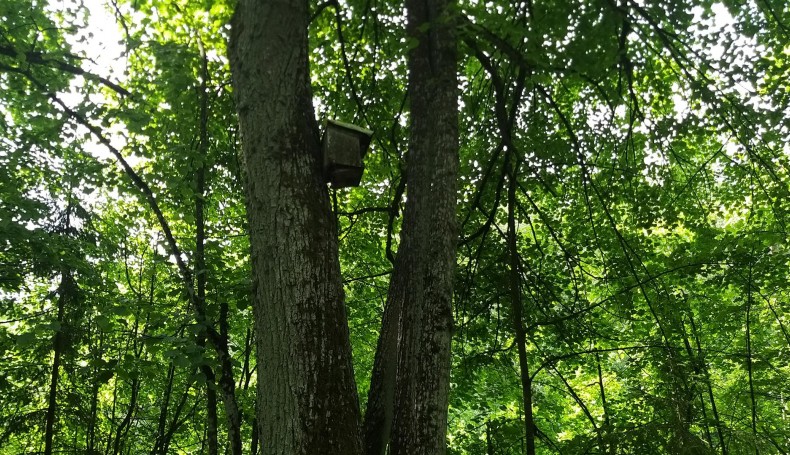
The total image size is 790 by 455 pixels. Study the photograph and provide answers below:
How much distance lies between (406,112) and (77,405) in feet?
17.4

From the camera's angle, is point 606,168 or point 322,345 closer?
point 322,345

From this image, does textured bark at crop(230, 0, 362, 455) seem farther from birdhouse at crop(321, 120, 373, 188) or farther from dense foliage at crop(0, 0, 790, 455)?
dense foliage at crop(0, 0, 790, 455)

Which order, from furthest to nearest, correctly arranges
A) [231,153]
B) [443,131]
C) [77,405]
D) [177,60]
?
1. [77,405]
2. [231,153]
3. [177,60]
4. [443,131]

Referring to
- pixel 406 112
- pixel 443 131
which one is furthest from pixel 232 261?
pixel 443 131

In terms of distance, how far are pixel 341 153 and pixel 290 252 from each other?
0.44 meters

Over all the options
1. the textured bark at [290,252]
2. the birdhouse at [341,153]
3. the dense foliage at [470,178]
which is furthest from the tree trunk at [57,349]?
the birdhouse at [341,153]

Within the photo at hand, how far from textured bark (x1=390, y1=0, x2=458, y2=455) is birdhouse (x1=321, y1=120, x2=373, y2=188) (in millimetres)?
326

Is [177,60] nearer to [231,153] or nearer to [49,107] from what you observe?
[231,153]

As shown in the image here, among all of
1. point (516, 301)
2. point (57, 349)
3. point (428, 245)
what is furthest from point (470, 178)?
point (57, 349)

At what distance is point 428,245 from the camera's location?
1.97 meters

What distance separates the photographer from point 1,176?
182 inches

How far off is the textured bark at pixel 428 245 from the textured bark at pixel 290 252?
275mm

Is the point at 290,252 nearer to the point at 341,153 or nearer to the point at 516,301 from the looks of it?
the point at 341,153

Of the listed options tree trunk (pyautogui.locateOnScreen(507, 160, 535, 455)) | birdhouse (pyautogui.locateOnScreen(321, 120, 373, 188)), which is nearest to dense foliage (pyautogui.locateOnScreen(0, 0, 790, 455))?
tree trunk (pyautogui.locateOnScreen(507, 160, 535, 455))
